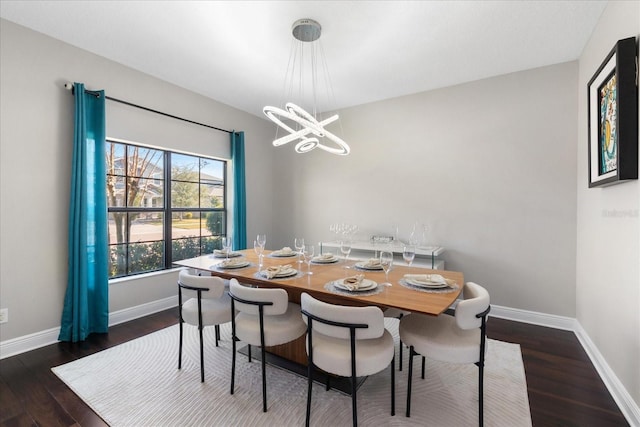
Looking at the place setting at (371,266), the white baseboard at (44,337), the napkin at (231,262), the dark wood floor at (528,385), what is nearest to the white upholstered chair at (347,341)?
the place setting at (371,266)

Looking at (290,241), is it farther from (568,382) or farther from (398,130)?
(568,382)

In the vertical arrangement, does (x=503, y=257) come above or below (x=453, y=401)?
above

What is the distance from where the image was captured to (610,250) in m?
2.09

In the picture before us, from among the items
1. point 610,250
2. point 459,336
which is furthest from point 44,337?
point 610,250

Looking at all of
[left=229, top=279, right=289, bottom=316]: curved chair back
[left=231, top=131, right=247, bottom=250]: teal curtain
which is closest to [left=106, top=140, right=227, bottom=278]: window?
[left=231, top=131, right=247, bottom=250]: teal curtain

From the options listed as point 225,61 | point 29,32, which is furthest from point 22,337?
point 225,61

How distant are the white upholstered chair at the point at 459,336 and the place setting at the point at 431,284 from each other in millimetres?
140

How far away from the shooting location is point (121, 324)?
10.2 ft

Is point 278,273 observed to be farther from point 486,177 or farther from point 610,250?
point 486,177

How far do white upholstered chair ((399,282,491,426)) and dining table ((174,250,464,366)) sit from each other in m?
0.10

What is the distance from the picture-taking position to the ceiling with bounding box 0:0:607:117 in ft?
7.30

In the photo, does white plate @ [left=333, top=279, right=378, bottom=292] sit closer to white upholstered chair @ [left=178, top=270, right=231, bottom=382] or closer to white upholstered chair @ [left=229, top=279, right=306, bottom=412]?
white upholstered chair @ [left=229, top=279, right=306, bottom=412]

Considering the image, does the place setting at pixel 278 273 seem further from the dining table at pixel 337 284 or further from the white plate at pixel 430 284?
the white plate at pixel 430 284

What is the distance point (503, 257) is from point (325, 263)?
2205 millimetres
